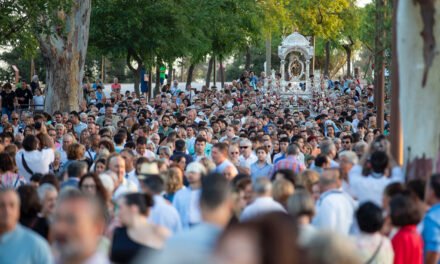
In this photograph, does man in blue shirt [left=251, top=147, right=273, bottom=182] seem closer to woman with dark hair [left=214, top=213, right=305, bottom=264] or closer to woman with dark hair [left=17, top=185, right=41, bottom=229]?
woman with dark hair [left=17, top=185, right=41, bottom=229]

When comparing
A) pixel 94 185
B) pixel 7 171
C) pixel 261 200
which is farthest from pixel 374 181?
pixel 7 171

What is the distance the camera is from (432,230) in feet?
28.6

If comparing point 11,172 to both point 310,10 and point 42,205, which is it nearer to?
point 42,205

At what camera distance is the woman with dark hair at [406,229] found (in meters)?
8.45

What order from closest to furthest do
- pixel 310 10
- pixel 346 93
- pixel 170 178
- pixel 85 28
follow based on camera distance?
1. pixel 170 178
2. pixel 85 28
3. pixel 346 93
4. pixel 310 10

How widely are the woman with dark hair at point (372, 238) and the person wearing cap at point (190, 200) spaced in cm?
293

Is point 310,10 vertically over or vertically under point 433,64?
over

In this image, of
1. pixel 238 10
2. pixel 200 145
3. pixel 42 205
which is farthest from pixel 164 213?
pixel 238 10

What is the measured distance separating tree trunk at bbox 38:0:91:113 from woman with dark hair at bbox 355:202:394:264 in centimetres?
2560

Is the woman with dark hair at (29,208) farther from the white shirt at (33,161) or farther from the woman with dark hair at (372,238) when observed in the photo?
the white shirt at (33,161)

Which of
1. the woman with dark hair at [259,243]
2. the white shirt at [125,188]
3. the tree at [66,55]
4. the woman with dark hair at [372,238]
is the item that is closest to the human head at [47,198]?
the white shirt at [125,188]

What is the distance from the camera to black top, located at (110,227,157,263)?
7.89 meters

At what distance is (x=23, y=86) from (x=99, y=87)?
522 centimetres

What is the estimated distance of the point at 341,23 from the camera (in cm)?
6744
